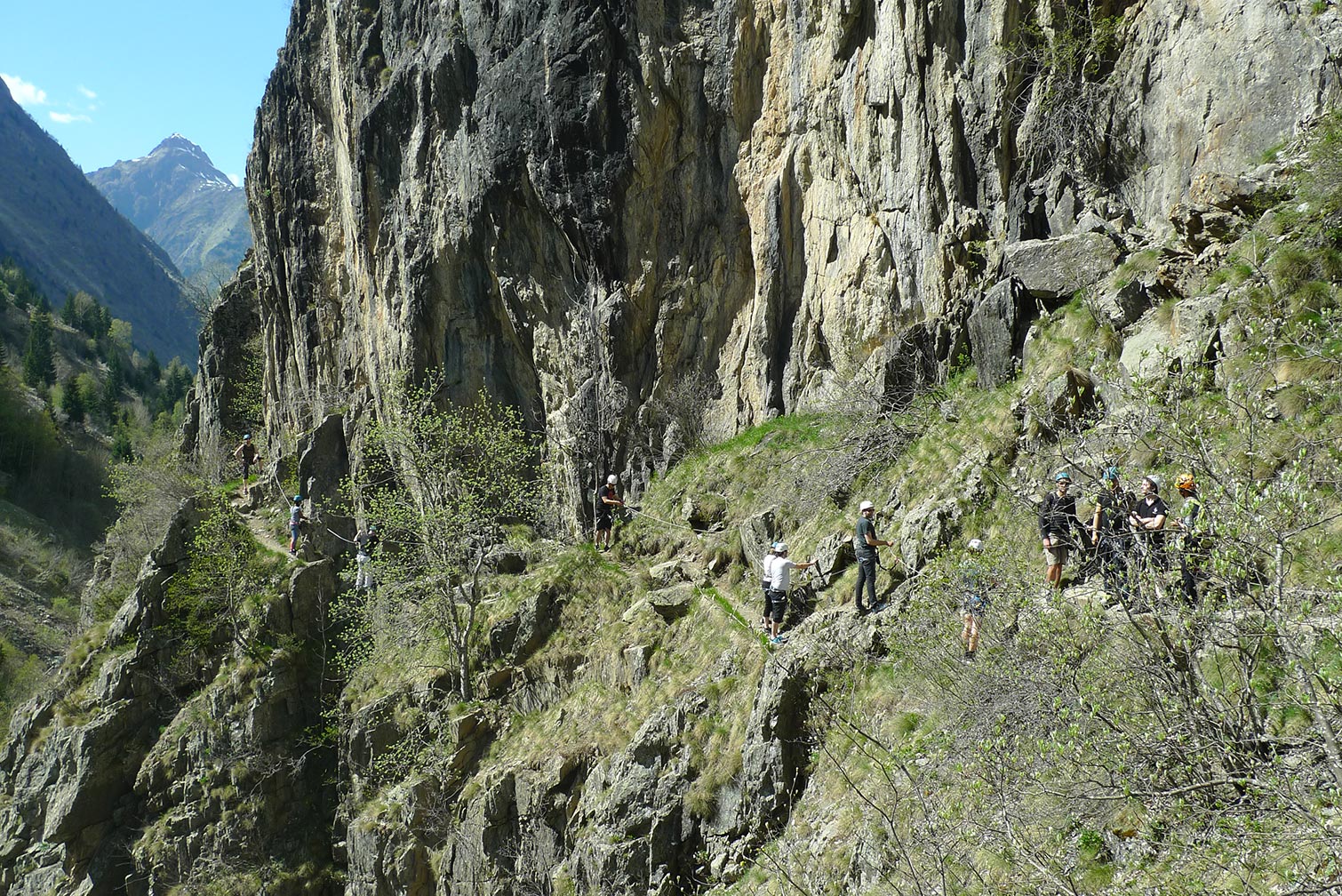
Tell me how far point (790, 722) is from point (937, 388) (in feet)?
27.2

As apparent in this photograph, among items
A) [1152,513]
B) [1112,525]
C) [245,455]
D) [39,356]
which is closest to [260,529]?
[245,455]

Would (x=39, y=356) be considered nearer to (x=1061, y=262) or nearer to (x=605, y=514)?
(x=605, y=514)

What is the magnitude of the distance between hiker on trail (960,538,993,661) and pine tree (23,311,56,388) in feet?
328

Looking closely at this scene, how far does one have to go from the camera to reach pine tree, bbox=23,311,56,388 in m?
83.0

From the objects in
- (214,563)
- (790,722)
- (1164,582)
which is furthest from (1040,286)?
(214,563)

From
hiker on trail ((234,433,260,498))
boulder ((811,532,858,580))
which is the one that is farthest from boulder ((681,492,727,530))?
hiker on trail ((234,433,260,498))

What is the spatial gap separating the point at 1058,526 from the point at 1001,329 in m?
7.70

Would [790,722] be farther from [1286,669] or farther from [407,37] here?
[407,37]

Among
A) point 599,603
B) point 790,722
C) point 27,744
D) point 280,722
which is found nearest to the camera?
point 790,722

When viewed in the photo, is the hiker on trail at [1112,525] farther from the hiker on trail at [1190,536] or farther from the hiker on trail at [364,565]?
the hiker on trail at [364,565]

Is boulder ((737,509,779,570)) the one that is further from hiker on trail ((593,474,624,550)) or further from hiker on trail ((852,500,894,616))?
hiker on trail ((593,474,624,550))

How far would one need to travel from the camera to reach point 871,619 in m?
12.5

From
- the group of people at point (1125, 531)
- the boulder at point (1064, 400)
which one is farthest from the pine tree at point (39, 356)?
the group of people at point (1125, 531)

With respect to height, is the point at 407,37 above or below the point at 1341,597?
above
